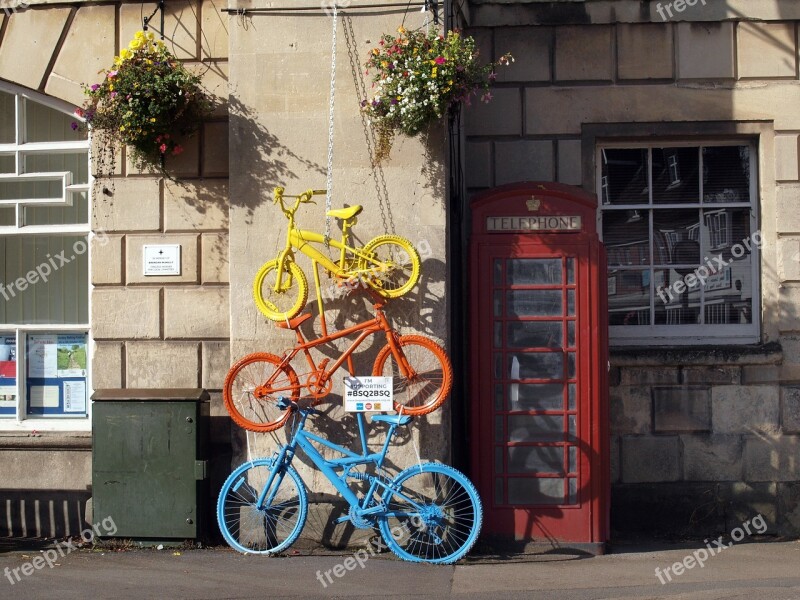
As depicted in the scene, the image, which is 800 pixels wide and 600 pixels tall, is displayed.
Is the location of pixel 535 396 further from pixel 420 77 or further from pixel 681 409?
pixel 420 77

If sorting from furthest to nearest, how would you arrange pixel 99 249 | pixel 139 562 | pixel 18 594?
pixel 99 249 < pixel 139 562 < pixel 18 594

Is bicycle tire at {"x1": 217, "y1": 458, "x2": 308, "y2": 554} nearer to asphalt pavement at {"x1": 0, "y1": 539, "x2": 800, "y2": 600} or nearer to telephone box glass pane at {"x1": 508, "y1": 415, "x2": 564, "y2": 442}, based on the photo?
asphalt pavement at {"x1": 0, "y1": 539, "x2": 800, "y2": 600}

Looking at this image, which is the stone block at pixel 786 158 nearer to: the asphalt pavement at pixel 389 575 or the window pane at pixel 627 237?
the window pane at pixel 627 237

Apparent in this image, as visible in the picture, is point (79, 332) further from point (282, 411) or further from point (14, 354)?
point (282, 411)

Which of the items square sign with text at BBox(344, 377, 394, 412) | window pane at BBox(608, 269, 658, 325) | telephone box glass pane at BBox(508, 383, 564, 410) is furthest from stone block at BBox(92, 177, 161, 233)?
window pane at BBox(608, 269, 658, 325)

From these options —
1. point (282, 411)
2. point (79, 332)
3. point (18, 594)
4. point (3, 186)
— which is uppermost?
point (3, 186)

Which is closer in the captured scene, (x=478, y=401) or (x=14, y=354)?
(x=478, y=401)

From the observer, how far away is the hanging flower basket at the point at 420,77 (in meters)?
6.99

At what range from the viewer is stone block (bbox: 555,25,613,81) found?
834 centimetres

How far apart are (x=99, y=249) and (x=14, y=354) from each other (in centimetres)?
128

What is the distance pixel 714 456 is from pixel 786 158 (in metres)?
2.47

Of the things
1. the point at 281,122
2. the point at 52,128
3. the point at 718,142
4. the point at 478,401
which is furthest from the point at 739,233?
the point at 52,128

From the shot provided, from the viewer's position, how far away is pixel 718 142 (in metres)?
8.42

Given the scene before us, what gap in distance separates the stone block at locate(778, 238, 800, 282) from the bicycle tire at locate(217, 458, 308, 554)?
13.7 ft
